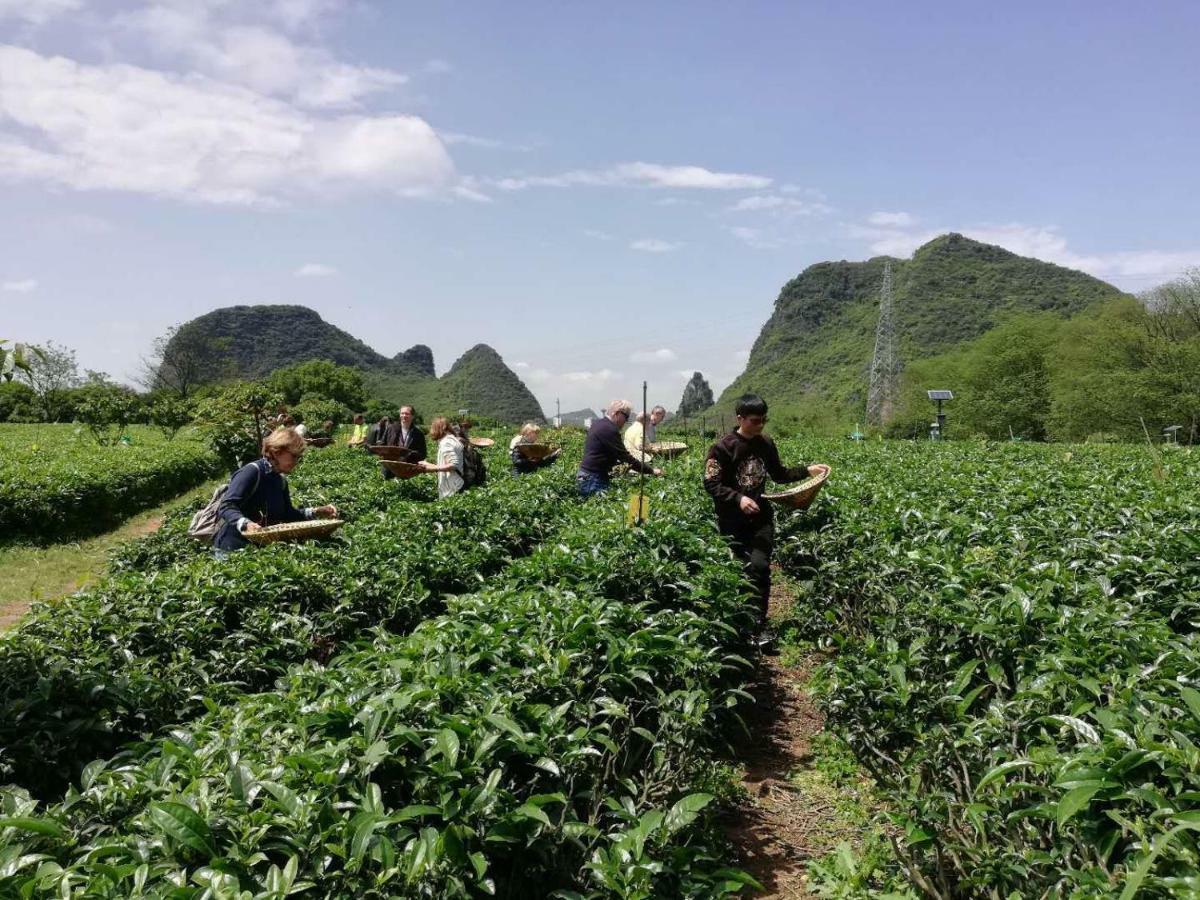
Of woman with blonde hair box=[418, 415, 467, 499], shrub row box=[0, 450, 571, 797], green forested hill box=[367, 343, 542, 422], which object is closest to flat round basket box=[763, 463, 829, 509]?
shrub row box=[0, 450, 571, 797]

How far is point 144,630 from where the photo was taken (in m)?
3.93

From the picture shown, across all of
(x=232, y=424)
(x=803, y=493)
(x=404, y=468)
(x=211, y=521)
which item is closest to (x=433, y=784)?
(x=211, y=521)

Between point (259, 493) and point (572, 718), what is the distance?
3.34m

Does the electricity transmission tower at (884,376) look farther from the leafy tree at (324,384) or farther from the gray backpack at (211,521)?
the gray backpack at (211,521)

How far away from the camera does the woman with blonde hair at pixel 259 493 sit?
5129 mm

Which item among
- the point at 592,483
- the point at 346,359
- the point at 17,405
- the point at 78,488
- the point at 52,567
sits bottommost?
the point at 52,567

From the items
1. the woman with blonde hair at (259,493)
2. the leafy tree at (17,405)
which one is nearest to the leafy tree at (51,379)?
the leafy tree at (17,405)

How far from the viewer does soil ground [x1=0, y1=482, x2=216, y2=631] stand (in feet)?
27.9

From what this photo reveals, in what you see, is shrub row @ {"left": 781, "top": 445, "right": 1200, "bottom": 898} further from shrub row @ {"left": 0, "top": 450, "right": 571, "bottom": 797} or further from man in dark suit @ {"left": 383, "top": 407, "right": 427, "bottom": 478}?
man in dark suit @ {"left": 383, "top": 407, "right": 427, "bottom": 478}

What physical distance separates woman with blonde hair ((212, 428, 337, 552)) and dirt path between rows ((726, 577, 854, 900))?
329 cm

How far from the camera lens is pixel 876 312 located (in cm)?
10706

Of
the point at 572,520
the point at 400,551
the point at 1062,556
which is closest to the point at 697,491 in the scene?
the point at 572,520

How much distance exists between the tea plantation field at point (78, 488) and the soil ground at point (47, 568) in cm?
31

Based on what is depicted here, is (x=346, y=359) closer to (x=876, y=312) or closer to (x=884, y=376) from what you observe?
(x=876, y=312)
